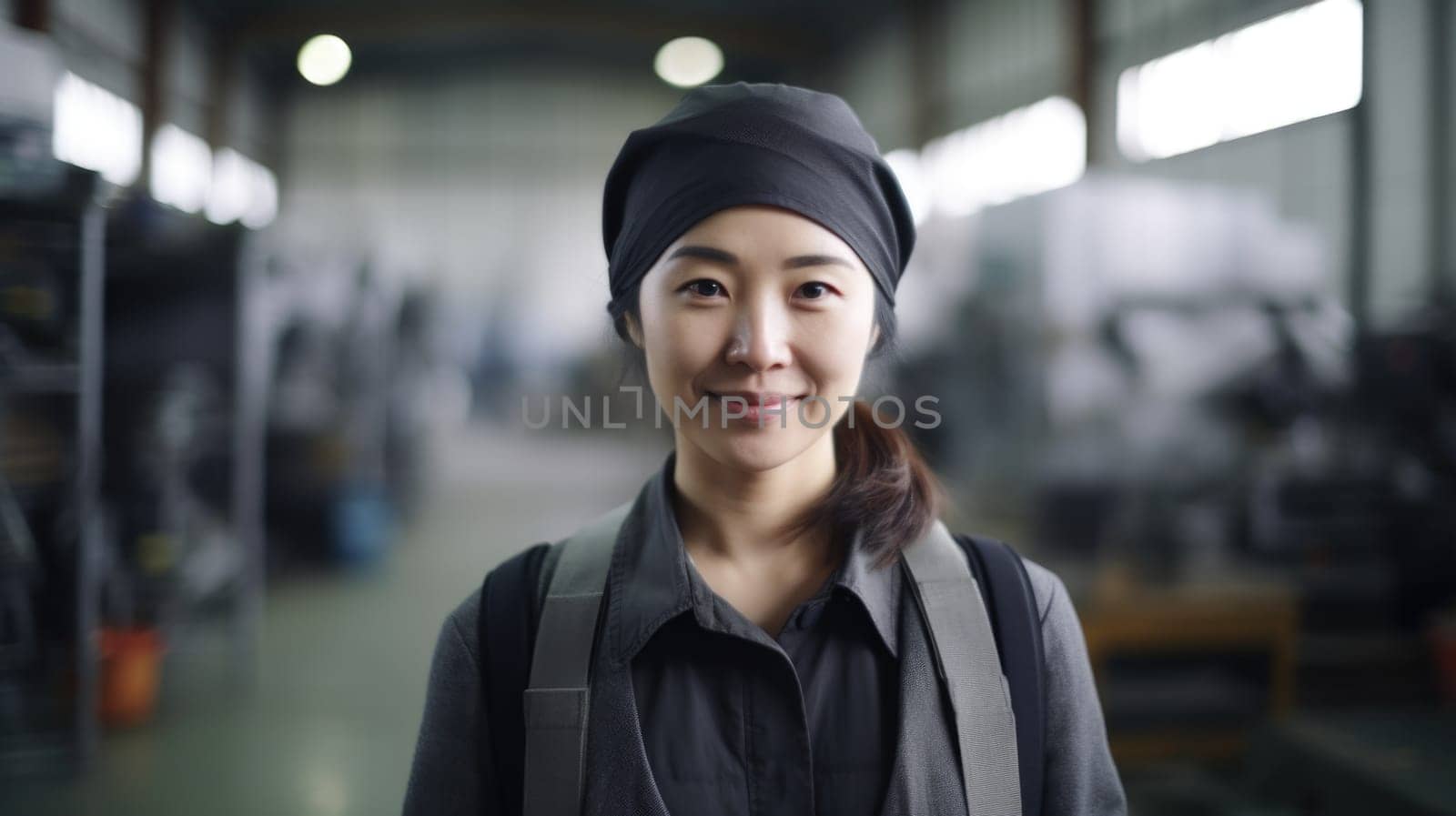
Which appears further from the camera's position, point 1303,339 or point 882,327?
point 1303,339

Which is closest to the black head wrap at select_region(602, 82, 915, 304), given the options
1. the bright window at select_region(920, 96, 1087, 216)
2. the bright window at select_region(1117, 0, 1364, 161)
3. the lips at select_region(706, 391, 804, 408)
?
the lips at select_region(706, 391, 804, 408)

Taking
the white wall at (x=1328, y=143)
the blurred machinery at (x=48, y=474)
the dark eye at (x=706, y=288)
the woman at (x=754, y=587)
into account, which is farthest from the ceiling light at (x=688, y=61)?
the blurred machinery at (x=48, y=474)

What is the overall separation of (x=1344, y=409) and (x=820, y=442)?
2.61 m

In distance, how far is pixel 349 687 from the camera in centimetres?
248

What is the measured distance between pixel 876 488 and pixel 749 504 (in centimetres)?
12

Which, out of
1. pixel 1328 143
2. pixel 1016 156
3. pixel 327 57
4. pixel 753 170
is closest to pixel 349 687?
pixel 327 57

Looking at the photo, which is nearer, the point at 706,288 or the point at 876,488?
the point at 706,288

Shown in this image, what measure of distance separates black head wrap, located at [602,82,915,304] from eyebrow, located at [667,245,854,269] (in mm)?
16

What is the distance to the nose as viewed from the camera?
2.39 feet

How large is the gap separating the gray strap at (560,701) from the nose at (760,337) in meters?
0.24

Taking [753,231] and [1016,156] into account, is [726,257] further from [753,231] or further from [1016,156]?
[1016,156]

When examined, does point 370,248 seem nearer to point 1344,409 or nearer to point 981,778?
point 1344,409

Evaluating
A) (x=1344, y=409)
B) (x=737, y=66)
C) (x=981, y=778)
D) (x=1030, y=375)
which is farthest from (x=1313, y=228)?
(x=981, y=778)

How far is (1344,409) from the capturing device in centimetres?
277
